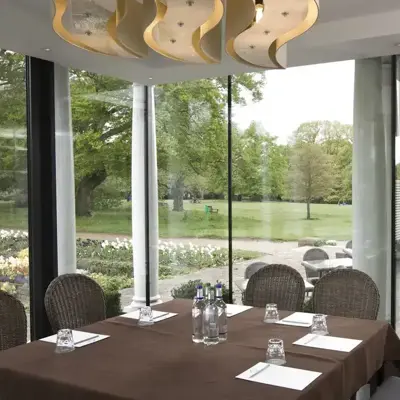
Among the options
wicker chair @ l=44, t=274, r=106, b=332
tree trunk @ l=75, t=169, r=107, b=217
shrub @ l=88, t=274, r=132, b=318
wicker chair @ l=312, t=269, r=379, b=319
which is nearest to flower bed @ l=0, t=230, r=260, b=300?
shrub @ l=88, t=274, r=132, b=318

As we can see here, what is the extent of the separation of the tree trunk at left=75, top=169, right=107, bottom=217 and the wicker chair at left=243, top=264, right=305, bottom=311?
199 centimetres

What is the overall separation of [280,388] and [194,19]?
1.60 metres

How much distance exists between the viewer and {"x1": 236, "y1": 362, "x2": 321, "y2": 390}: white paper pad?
222 cm

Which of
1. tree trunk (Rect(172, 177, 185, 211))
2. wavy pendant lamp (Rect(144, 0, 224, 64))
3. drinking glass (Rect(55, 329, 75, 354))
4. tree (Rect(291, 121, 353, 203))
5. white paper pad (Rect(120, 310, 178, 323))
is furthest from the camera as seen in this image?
tree trunk (Rect(172, 177, 185, 211))

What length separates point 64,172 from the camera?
506 cm

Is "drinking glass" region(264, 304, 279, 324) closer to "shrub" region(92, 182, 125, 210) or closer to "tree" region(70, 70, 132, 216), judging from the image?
"tree" region(70, 70, 132, 216)

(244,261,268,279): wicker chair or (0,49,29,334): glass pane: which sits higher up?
(0,49,29,334): glass pane

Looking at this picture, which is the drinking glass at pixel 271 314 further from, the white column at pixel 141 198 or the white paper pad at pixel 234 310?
the white column at pixel 141 198

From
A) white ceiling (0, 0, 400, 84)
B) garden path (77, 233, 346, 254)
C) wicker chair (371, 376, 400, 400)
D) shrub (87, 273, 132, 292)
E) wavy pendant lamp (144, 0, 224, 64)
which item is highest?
white ceiling (0, 0, 400, 84)

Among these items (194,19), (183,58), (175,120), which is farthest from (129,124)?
(194,19)

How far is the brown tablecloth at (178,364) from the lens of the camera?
2.16m

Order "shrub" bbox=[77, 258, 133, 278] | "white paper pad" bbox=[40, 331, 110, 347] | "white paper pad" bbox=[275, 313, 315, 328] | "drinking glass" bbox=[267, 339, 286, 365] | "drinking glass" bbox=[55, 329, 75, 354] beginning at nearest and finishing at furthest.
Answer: "drinking glass" bbox=[267, 339, 286, 365] < "drinking glass" bbox=[55, 329, 75, 354] < "white paper pad" bbox=[40, 331, 110, 347] < "white paper pad" bbox=[275, 313, 315, 328] < "shrub" bbox=[77, 258, 133, 278]

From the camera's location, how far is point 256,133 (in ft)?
18.2

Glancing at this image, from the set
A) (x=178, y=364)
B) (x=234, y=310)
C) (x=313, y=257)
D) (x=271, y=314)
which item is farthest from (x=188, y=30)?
(x=313, y=257)
